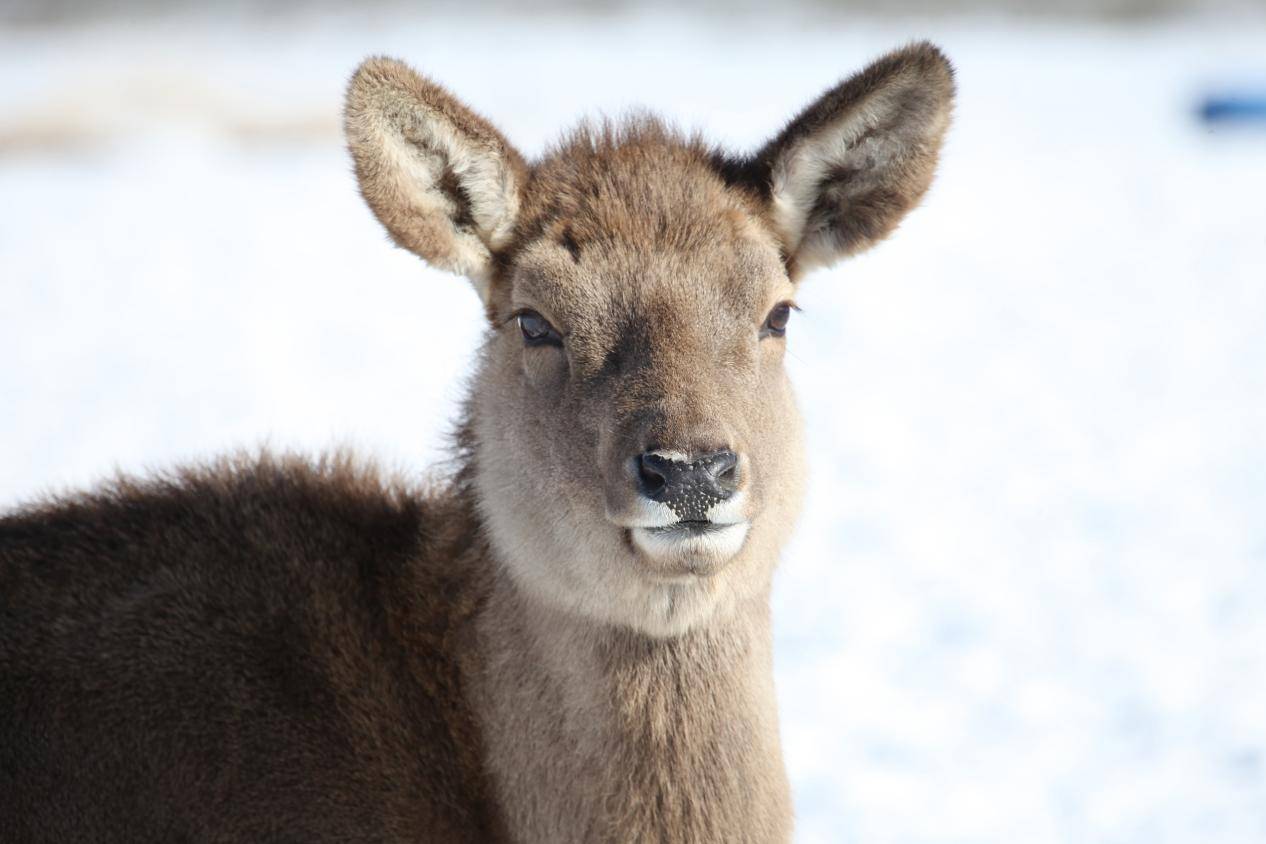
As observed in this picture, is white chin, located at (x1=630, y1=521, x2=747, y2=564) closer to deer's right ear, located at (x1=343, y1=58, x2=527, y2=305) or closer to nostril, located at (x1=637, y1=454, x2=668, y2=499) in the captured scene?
nostril, located at (x1=637, y1=454, x2=668, y2=499)

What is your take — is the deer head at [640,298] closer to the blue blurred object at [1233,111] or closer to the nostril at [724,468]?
the nostril at [724,468]

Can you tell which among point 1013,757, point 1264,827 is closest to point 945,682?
point 1013,757

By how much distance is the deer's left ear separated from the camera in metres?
4.86

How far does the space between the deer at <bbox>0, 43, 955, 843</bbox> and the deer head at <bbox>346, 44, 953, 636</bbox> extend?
0.4 inches

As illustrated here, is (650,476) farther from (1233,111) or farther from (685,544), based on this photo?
(1233,111)

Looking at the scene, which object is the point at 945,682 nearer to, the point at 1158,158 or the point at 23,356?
the point at 23,356

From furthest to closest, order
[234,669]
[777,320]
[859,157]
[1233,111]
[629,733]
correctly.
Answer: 1. [1233,111]
2. [859,157]
3. [777,320]
4. [234,669]
5. [629,733]

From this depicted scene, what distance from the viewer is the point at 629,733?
4.46 metres

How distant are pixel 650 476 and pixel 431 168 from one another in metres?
1.53

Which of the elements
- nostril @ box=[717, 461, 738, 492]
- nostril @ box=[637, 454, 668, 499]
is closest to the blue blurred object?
nostril @ box=[717, 461, 738, 492]

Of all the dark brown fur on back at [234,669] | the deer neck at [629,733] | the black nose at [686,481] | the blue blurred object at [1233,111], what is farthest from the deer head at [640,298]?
the blue blurred object at [1233,111]

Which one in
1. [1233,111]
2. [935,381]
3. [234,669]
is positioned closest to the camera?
[234,669]

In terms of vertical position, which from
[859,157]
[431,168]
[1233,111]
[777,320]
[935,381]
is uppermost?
[1233,111]

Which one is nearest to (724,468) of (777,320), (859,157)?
(777,320)
